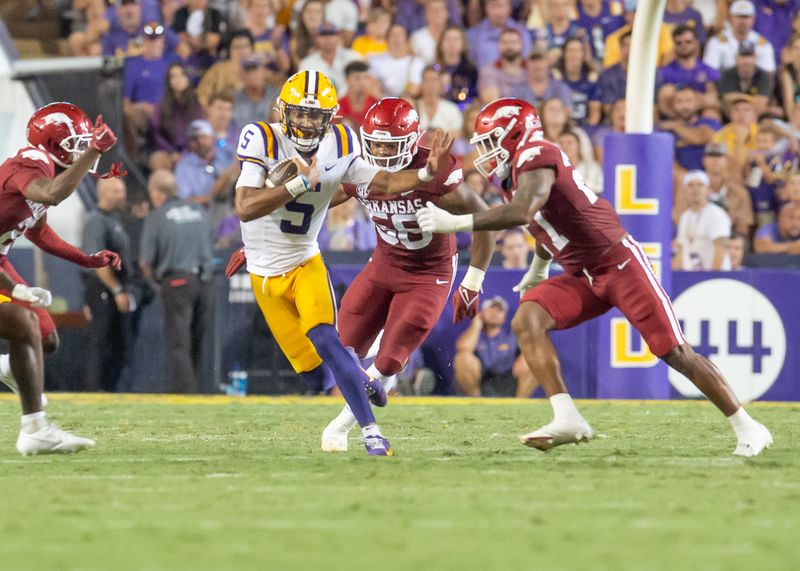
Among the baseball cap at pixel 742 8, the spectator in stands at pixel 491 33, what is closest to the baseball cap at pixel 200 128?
the spectator in stands at pixel 491 33

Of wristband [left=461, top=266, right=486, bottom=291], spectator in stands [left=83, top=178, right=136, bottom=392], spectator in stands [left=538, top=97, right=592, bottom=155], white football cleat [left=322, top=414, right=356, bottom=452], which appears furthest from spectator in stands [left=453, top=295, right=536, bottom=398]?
white football cleat [left=322, top=414, right=356, bottom=452]

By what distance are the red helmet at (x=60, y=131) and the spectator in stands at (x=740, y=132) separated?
696 cm

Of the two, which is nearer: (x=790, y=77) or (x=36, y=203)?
(x=36, y=203)

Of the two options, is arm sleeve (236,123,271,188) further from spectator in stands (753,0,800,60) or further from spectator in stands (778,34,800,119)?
spectator in stands (753,0,800,60)

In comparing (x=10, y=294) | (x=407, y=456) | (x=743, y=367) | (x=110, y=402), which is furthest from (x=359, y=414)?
(x=743, y=367)

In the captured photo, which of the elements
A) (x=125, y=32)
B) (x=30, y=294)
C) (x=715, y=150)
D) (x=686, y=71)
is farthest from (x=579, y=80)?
(x=30, y=294)

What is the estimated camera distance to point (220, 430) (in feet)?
27.8

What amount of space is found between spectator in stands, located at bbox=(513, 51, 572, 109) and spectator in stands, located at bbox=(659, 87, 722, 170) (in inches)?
36.2

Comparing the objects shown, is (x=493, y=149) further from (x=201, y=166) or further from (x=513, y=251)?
(x=201, y=166)

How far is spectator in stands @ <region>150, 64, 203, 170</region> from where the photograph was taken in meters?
13.3

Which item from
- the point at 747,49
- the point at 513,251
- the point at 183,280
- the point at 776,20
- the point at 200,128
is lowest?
the point at 183,280

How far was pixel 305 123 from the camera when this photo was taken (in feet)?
22.9

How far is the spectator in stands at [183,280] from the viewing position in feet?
38.3

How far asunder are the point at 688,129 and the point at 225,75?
420 centimetres
